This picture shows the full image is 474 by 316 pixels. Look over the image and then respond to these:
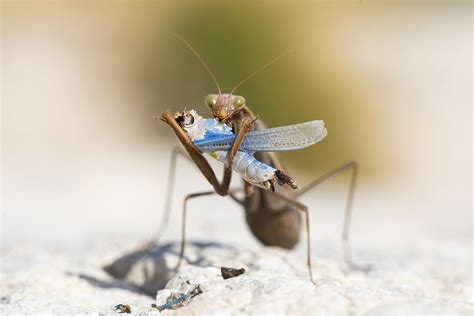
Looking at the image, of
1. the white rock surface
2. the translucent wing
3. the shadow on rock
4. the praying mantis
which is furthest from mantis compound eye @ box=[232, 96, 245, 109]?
the shadow on rock

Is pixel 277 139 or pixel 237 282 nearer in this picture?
pixel 237 282

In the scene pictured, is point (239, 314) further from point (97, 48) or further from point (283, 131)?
point (97, 48)

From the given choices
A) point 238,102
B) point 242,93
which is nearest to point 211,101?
point 238,102

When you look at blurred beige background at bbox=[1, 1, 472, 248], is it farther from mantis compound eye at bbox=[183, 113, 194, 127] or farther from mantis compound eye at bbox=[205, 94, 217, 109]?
mantis compound eye at bbox=[183, 113, 194, 127]

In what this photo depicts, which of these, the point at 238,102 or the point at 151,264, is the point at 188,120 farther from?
the point at 151,264

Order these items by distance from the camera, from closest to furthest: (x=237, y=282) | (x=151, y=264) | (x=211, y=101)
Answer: (x=237, y=282) < (x=211, y=101) < (x=151, y=264)

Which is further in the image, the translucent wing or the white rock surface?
the translucent wing
